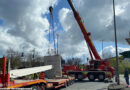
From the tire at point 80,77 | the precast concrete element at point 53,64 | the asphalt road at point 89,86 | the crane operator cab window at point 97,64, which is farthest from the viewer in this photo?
the tire at point 80,77

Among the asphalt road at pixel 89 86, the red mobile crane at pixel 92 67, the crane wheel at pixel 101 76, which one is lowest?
the asphalt road at pixel 89 86

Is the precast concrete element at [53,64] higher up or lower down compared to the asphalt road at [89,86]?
higher up

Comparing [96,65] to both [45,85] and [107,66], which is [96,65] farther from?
[45,85]

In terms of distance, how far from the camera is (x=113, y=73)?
2030 cm

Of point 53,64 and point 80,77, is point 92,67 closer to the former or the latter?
point 80,77

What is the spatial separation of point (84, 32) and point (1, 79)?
16.1m

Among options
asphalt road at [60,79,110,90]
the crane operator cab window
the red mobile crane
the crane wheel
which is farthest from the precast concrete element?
the crane operator cab window

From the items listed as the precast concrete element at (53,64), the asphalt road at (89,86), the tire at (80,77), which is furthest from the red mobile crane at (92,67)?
the precast concrete element at (53,64)

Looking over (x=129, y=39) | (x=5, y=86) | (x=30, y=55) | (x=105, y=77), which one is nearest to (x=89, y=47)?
(x=105, y=77)

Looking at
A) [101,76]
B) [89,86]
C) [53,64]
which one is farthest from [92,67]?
[53,64]

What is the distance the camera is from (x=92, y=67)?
2119cm

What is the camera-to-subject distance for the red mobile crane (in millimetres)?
20172

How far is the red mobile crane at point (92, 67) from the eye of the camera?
794 inches

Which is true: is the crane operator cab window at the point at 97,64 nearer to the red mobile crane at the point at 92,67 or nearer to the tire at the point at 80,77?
the red mobile crane at the point at 92,67
